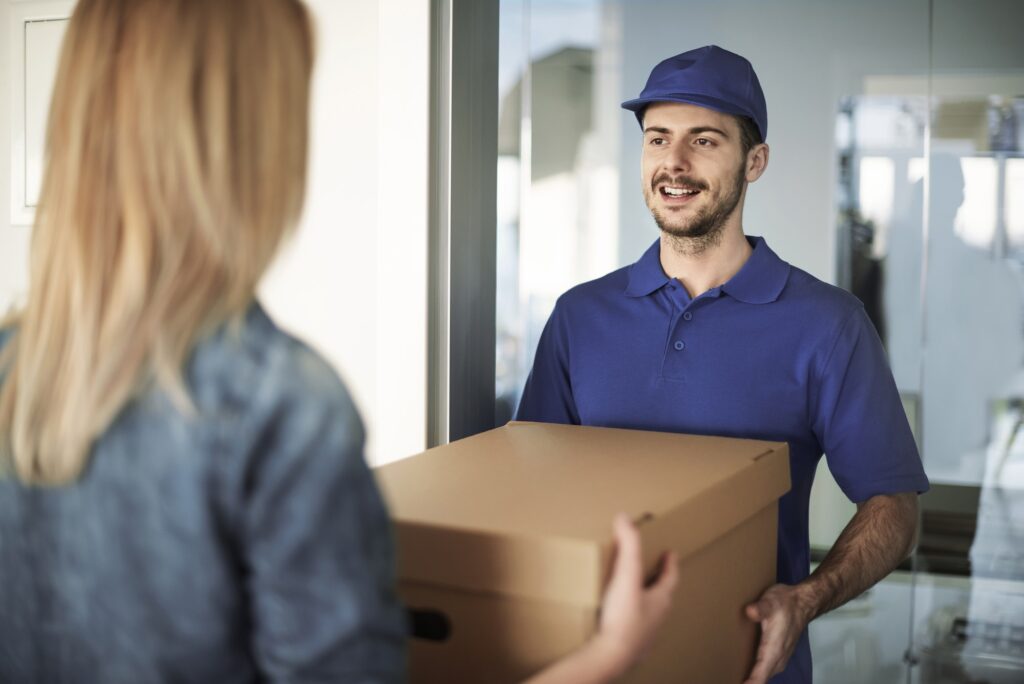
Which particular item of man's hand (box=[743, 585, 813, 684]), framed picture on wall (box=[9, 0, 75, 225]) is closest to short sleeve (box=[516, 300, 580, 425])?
man's hand (box=[743, 585, 813, 684])

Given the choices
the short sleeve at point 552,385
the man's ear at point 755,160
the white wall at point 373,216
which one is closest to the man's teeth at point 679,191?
the man's ear at point 755,160

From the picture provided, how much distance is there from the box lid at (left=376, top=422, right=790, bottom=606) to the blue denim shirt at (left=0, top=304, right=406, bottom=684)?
0.57ft

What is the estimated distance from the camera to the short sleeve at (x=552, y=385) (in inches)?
59.5

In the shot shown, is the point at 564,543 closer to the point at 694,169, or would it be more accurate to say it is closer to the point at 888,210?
the point at 694,169

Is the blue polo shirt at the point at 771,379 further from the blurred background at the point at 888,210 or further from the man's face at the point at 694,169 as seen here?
the blurred background at the point at 888,210

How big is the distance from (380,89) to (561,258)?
32.8 inches

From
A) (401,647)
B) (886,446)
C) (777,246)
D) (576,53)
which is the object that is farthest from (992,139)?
(401,647)

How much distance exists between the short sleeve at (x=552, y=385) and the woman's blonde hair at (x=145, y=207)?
0.92 meters

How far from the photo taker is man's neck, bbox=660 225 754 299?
1.48 meters

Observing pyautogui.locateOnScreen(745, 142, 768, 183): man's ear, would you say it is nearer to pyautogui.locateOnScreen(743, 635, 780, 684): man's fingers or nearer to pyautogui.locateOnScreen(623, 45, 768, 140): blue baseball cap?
pyautogui.locateOnScreen(623, 45, 768, 140): blue baseball cap

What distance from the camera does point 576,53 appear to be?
7.37 ft

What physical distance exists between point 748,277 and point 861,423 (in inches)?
10.3

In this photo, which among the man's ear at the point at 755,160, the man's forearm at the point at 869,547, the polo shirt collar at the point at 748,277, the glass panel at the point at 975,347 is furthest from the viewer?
the glass panel at the point at 975,347

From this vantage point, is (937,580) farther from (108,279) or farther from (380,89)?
(108,279)
